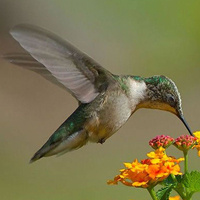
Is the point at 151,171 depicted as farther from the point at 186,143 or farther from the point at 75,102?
the point at 75,102

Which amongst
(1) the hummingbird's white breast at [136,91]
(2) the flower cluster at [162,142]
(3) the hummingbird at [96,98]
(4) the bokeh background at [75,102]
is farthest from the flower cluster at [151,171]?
(4) the bokeh background at [75,102]

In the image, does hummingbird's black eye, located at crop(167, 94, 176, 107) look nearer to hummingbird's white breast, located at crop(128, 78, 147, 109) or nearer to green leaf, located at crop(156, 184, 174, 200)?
hummingbird's white breast, located at crop(128, 78, 147, 109)

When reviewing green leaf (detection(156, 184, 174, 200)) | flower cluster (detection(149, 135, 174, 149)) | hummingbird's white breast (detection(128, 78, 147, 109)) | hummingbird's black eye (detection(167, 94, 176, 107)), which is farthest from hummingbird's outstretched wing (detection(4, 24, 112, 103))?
green leaf (detection(156, 184, 174, 200))

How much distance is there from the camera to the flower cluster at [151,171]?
1.84 meters

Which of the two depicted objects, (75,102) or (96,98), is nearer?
(96,98)

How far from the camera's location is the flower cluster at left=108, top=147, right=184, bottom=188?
1841 mm

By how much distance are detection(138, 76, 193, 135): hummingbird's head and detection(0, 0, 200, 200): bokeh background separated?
229 cm

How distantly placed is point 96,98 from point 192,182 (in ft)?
2.48

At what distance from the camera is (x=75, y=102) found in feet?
21.3

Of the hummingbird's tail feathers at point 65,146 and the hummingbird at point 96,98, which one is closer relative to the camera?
the hummingbird at point 96,98

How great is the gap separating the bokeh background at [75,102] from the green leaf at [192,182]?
2.85m

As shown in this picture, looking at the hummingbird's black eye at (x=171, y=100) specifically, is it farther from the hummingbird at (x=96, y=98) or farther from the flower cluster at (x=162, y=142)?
the flower cluster at (x=162, y=142)

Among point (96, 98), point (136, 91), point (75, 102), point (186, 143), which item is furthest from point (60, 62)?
point (75, 102)

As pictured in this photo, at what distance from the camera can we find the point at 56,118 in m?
6.31
